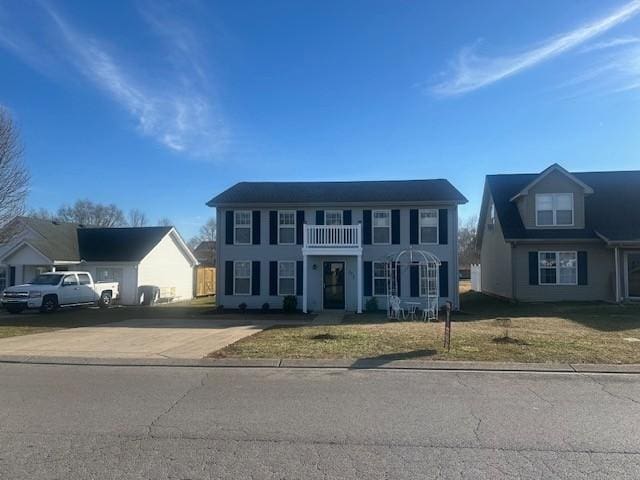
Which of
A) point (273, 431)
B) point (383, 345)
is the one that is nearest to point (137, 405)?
point (273, 431)

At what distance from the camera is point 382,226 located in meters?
22.6

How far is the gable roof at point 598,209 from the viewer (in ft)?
76.0

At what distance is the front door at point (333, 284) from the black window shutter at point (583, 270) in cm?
1088

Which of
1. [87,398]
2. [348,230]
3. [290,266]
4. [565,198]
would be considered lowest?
[87,398]

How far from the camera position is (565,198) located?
24.0 m

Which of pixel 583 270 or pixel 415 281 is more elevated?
pixel 583 270

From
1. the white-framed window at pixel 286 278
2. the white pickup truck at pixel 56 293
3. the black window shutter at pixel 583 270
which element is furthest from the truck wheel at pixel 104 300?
the black window shutter at pixel 583 270

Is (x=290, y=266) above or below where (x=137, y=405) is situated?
above

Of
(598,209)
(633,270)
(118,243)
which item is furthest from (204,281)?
(633,270)

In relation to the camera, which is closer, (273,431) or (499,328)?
(273,431)

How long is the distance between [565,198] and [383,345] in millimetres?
16905

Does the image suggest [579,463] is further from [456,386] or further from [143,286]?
[143,286]

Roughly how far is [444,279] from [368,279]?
3.24 m

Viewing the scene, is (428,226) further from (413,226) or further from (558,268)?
(558,268)
